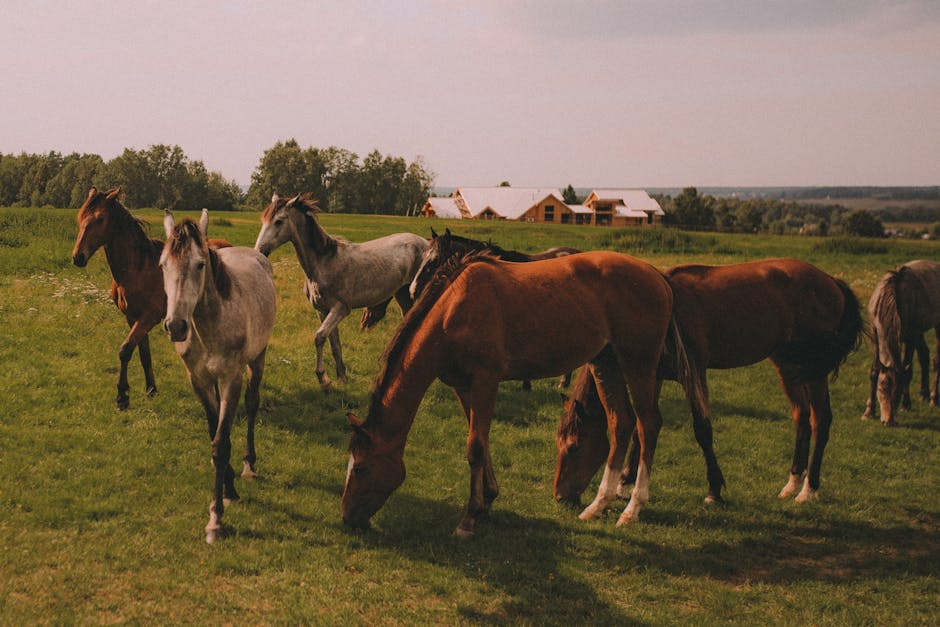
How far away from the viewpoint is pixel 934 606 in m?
5.14

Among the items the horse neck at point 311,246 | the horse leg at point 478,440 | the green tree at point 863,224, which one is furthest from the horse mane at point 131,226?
the green tree at point 863,224

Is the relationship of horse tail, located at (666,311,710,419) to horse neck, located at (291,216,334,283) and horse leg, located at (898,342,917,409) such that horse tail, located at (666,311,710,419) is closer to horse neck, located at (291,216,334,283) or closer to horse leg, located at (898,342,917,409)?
horse leg, located at (898,342,917,409)

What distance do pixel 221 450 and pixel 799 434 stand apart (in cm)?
660

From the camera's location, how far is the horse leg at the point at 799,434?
7.48m

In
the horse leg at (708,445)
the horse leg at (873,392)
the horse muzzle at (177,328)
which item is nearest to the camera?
the horse muzzle at (177,328)

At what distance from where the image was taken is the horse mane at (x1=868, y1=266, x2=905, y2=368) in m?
10.5

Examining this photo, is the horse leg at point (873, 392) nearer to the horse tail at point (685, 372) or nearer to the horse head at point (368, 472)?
the horse tail at point (685, 372)

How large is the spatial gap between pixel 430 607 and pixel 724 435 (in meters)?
6.03

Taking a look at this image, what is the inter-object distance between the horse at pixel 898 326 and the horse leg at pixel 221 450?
958 cm

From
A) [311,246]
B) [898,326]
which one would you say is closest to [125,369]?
[311,246]

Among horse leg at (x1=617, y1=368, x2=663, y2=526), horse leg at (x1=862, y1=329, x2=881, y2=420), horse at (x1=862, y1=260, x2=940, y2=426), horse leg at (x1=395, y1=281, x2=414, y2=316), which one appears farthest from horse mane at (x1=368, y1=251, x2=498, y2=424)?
horse leg at (x1=862, y1=329, x2=881, y2=420)

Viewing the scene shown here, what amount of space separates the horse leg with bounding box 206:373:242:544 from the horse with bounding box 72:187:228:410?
3447mm

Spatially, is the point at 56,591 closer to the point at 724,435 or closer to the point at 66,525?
the point at 66,525

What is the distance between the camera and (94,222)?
8617 millimetres
